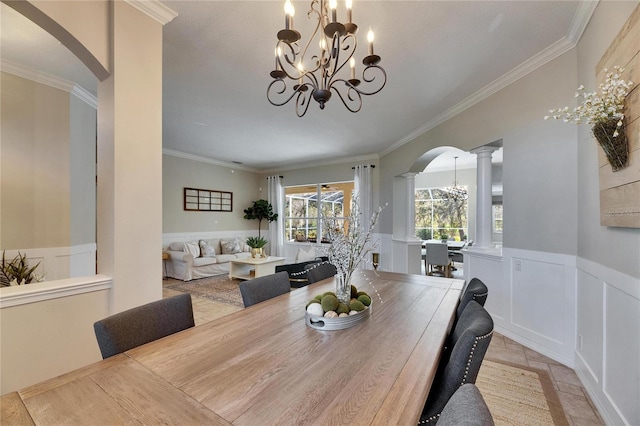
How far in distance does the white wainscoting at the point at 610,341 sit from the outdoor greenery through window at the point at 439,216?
6.48 meters

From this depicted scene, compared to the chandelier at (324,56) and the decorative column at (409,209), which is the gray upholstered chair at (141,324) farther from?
the decorative column at (409,209)

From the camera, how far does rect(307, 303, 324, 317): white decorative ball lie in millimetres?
1342

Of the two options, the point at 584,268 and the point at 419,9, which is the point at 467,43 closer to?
the point at 419,9

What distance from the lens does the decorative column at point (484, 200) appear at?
3373mm

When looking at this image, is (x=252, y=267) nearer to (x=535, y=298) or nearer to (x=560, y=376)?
(x=535, y=298)

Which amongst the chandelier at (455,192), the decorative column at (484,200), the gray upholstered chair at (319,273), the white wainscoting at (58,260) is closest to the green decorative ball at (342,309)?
the gray upholstered chair at (319,273)

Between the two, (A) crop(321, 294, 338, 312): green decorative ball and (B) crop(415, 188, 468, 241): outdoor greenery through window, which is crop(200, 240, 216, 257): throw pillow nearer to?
(A) crop(321, 294, 338, 312): green decorative ball

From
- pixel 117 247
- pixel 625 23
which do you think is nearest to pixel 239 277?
pixel 117 247

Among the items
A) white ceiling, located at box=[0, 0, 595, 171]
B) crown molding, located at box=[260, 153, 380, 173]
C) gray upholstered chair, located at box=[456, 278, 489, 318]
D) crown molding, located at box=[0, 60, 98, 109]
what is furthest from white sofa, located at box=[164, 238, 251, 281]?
gray upholstered chair, located at box=[456, 278, 489, 318]

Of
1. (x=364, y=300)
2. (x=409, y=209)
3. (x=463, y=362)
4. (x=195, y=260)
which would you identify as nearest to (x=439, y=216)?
(x=409, y=209)

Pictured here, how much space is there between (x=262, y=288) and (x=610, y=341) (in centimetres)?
221

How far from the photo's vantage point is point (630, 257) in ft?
4.95

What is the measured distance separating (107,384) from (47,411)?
0.45 feet

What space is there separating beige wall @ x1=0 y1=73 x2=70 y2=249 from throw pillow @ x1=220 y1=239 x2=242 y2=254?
12.1ft
